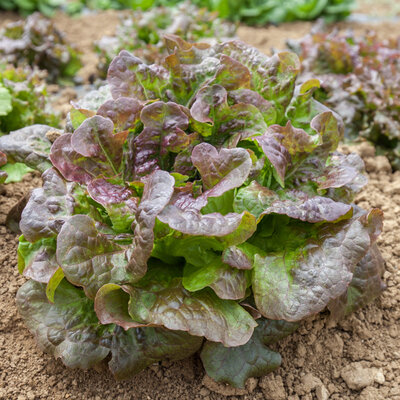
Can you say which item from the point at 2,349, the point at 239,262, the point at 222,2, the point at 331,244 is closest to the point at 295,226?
the point at 331,244

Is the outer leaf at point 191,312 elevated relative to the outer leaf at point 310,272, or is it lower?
lower

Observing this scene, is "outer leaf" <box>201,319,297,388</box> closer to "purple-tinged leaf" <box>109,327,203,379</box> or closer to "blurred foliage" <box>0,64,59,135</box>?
"purple-tinged leaf" <box>109,327,203,379</box>

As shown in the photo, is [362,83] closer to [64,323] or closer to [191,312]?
[191,312]

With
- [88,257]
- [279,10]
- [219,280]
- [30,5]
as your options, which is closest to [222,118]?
[219,280]

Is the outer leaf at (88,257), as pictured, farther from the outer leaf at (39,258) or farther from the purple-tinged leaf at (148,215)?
the outer leaf at (39,258)

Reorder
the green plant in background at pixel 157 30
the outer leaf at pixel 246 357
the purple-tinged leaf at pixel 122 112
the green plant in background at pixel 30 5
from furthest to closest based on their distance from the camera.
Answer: the green plant in background at pixel 30 5 < the green plant in background at pixel 157 30 < the purple-tinged leaf at pixel 122 112 < the outer leaf at pixel 246 357

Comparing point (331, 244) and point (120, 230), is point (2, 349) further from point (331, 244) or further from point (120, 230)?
point (331, 244)

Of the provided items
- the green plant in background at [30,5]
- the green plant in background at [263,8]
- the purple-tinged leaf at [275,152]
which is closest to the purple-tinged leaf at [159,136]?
the purple-tinged leaf at [275,152]
